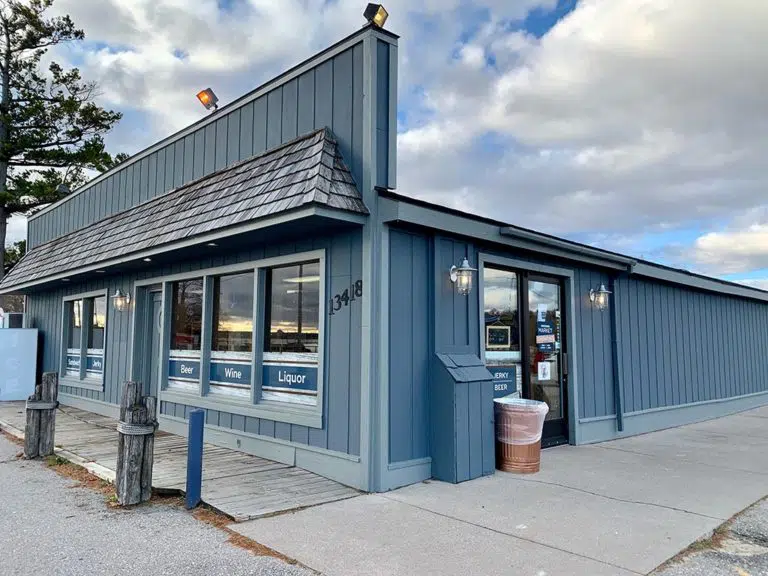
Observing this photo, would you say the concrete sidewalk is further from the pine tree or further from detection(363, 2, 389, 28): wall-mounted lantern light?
the pine tree

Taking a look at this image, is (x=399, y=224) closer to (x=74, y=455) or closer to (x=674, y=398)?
(x=74, y=455)

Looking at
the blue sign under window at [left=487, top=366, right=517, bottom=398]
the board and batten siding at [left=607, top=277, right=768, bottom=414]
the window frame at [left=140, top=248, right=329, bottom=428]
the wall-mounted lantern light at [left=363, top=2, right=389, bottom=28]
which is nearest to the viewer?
the wall-mounted lantern light at [left=363, top=2, right=389, bottom=28]

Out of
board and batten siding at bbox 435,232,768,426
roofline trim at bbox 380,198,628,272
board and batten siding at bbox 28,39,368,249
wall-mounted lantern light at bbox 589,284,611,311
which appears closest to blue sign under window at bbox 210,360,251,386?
board and batten siding at bbox 435,232,768,426

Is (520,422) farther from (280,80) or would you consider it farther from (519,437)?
(280,80)

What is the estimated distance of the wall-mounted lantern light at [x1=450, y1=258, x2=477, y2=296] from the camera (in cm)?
584

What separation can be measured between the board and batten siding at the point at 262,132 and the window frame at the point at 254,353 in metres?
1.41

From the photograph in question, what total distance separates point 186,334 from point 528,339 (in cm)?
498

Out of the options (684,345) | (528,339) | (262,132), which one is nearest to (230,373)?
(262,132)

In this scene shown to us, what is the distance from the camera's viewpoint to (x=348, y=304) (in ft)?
18.1

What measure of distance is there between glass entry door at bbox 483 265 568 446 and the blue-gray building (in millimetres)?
29

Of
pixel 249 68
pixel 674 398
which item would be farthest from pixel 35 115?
pixel 674 398

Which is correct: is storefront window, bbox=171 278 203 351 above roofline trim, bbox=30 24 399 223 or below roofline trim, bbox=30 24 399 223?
below

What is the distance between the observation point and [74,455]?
6.55m

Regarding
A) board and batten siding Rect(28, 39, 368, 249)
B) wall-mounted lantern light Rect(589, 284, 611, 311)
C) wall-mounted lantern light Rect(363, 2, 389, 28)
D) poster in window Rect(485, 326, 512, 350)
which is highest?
wall-mounted lantern light Rect(363, 2, 389, 28)
